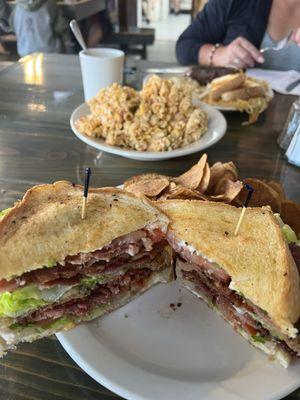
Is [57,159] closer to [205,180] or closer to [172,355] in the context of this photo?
[205,180]

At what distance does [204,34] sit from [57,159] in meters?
2.21

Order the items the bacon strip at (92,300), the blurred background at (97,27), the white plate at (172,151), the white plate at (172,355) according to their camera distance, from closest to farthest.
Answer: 1. the white plate at (172,355)
2. the bacon strip at (92,300)
3. the white plate at (172,151)
4. the blurred background at (97,27)

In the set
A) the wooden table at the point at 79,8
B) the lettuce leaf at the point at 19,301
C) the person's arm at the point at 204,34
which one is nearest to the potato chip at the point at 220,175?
the lettuce leaf at the point at 19,301

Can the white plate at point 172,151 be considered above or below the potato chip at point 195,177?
below

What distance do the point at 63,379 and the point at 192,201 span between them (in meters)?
0.68

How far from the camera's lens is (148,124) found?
181 cm

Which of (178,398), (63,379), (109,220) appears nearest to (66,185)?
(109,220)

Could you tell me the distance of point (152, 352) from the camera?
1042 millimetres

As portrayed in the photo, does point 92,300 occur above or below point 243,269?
below

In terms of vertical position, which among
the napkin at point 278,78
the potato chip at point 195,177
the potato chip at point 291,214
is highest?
the potato chip at point 195,177

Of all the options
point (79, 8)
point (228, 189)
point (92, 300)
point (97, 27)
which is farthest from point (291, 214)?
point (97, 27)

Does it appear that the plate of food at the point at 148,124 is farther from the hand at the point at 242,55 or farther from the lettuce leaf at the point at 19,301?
the hand at the point at 242,55

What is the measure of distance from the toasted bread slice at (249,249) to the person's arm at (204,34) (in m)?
2.35

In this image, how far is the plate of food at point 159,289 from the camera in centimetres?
95
